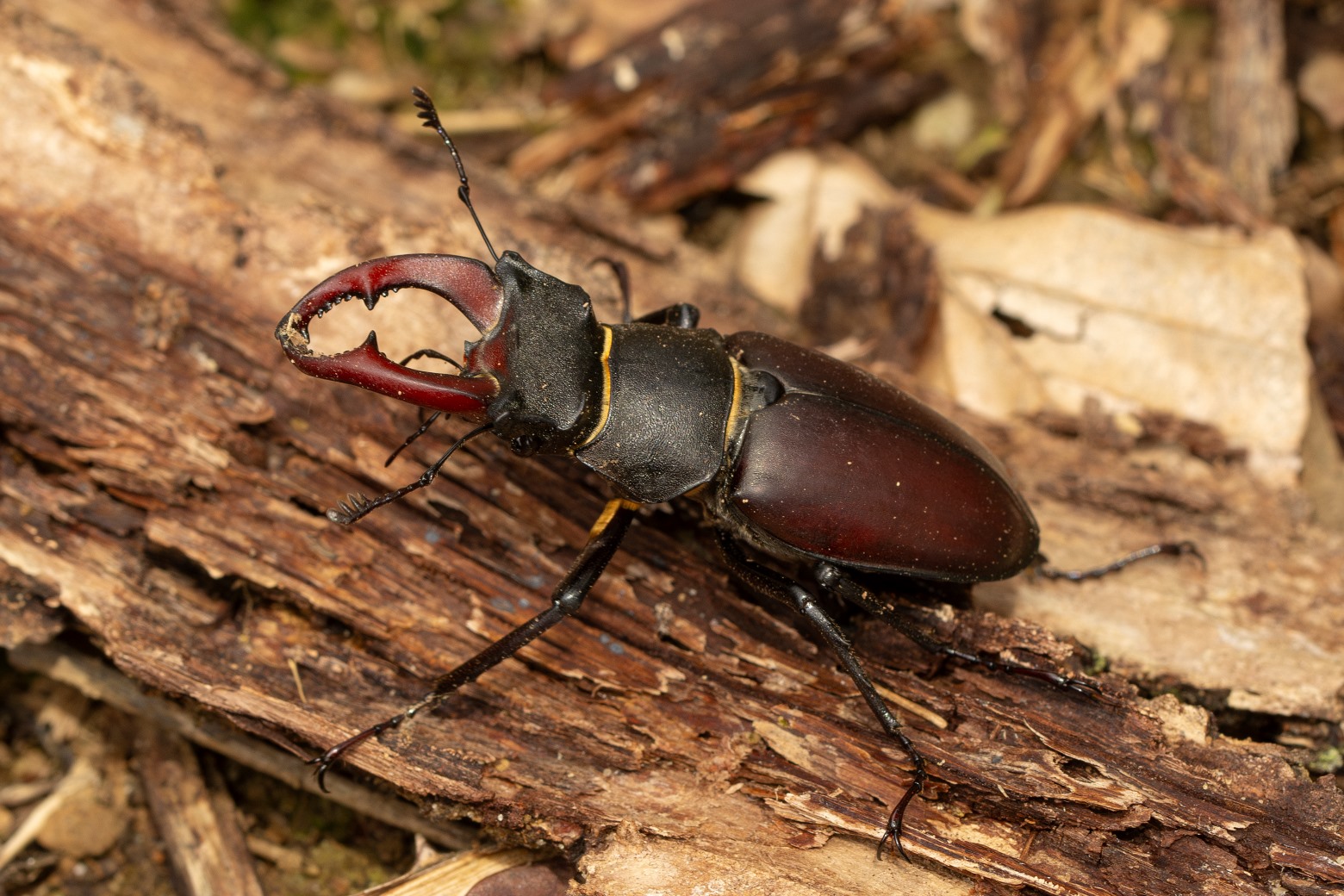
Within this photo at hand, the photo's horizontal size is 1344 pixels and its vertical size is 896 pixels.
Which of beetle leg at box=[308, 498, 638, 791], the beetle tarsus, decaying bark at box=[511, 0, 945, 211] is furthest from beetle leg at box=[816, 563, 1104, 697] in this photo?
decaying bark at box=[511, 0, 945, 211]

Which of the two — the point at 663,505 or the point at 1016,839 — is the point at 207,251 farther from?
the point at 1016,839

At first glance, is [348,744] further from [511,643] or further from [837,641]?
[837,641]

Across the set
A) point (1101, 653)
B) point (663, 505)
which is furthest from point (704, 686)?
point (1101, 653)

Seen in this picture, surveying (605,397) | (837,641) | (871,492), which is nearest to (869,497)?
(871,492)

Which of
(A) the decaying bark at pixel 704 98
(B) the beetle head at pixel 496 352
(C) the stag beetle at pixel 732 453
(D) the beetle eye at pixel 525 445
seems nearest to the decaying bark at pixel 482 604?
(C) the stag beetle at pixel 732 453

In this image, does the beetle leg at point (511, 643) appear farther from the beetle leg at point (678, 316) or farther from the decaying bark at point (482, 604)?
the beetle leg at point (678, 316)

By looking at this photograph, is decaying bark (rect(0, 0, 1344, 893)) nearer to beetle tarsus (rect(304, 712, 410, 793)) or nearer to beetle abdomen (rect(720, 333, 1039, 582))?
beetle tarsus (rect(304, 712, 410, 793))
